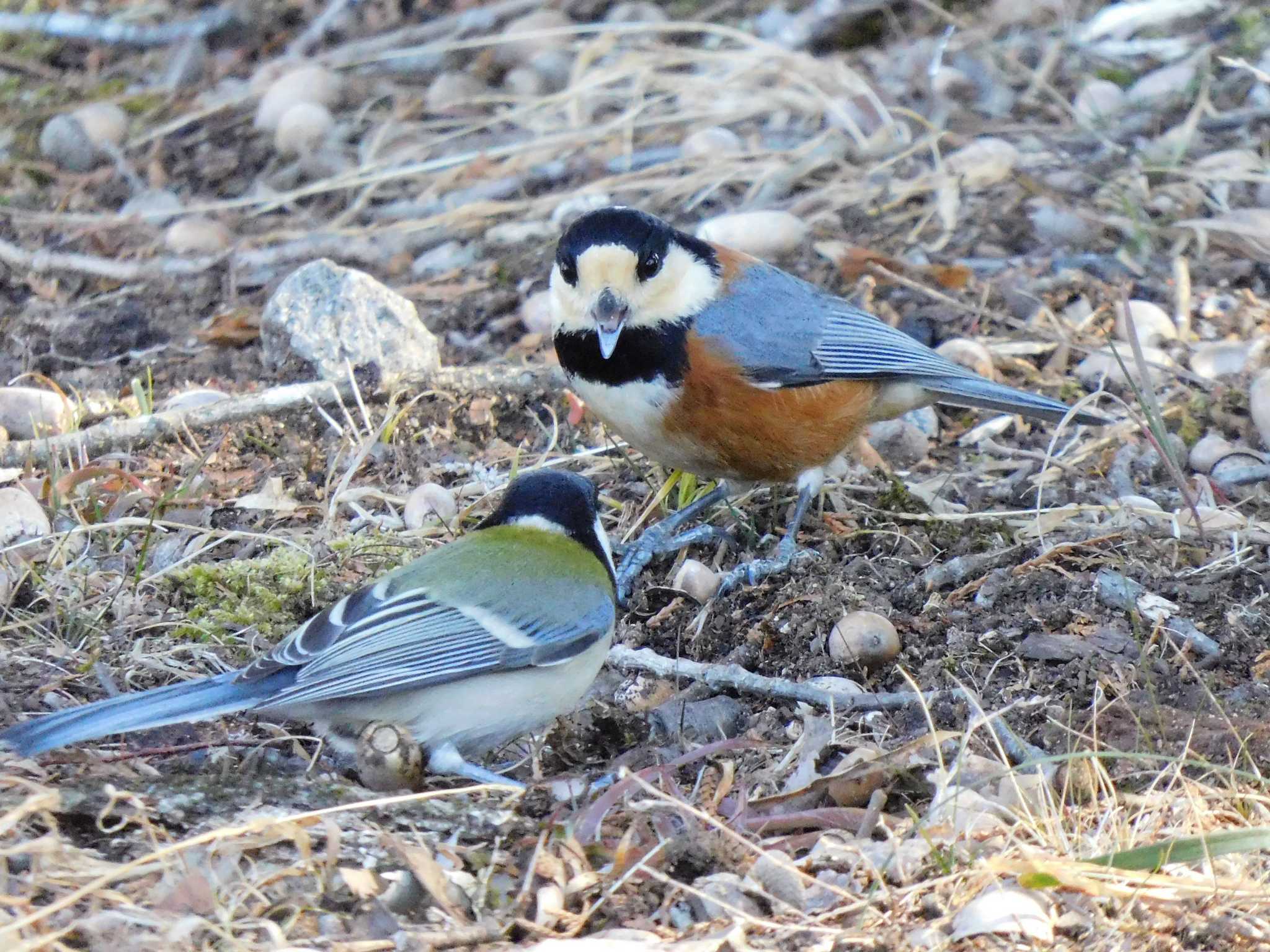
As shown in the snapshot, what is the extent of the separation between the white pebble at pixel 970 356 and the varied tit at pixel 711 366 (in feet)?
1.55

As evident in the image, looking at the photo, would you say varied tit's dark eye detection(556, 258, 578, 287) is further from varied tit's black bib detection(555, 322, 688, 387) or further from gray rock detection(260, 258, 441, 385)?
gray rock detection(260, 258, 441, 385)

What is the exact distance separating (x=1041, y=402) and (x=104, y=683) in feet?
8.74

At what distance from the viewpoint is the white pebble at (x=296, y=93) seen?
22.7 feet

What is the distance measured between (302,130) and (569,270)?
3.09 m

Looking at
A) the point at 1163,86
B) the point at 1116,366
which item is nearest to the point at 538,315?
the point at 1116,366

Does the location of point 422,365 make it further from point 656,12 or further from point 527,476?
point 656,12

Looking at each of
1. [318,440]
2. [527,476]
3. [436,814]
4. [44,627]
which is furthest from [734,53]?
[436,814]

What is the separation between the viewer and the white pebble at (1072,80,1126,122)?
6.47 m

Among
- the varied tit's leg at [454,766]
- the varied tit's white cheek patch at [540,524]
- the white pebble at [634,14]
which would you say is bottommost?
the varied tit's leg at [454,766]

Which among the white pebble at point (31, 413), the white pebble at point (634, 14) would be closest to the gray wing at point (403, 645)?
the white pebble at point (31, 413)

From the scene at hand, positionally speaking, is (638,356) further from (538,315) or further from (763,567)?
(538,315)

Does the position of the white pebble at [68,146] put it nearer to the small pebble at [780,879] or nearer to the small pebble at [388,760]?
the small pebble at [388,760]

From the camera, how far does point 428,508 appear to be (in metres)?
4.20

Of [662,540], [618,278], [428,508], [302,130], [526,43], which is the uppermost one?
[618,278]
